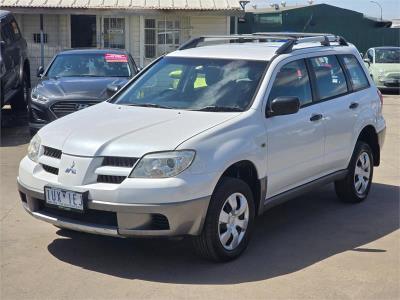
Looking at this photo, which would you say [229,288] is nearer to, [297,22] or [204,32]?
[204,32]

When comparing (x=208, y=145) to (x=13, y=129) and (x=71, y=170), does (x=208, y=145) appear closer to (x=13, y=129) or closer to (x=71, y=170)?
(x=71, y=170)

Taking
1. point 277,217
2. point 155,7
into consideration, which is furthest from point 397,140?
point 155,7

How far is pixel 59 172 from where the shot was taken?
4.68 m

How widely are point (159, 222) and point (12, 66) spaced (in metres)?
8.59

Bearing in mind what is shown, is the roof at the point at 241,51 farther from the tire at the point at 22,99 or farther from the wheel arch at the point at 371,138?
the tire at the point at 22,99

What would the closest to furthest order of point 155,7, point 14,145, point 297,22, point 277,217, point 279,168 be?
point 279,168 → point 277,217 → point 14,145 → point 155,7 → point 297,22

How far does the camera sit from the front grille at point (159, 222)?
4.47m

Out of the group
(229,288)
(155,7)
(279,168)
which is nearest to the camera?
(229,288)

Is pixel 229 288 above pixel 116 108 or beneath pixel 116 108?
beneath

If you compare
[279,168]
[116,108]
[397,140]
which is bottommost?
[397,140]

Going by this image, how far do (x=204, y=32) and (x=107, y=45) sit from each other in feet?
10.2

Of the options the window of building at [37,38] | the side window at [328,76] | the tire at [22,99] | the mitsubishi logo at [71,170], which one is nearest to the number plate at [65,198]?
the mitsubishi logo at [71,170]

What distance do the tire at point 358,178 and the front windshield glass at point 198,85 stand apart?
180cm

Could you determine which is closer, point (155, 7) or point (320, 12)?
point (155, 7)
